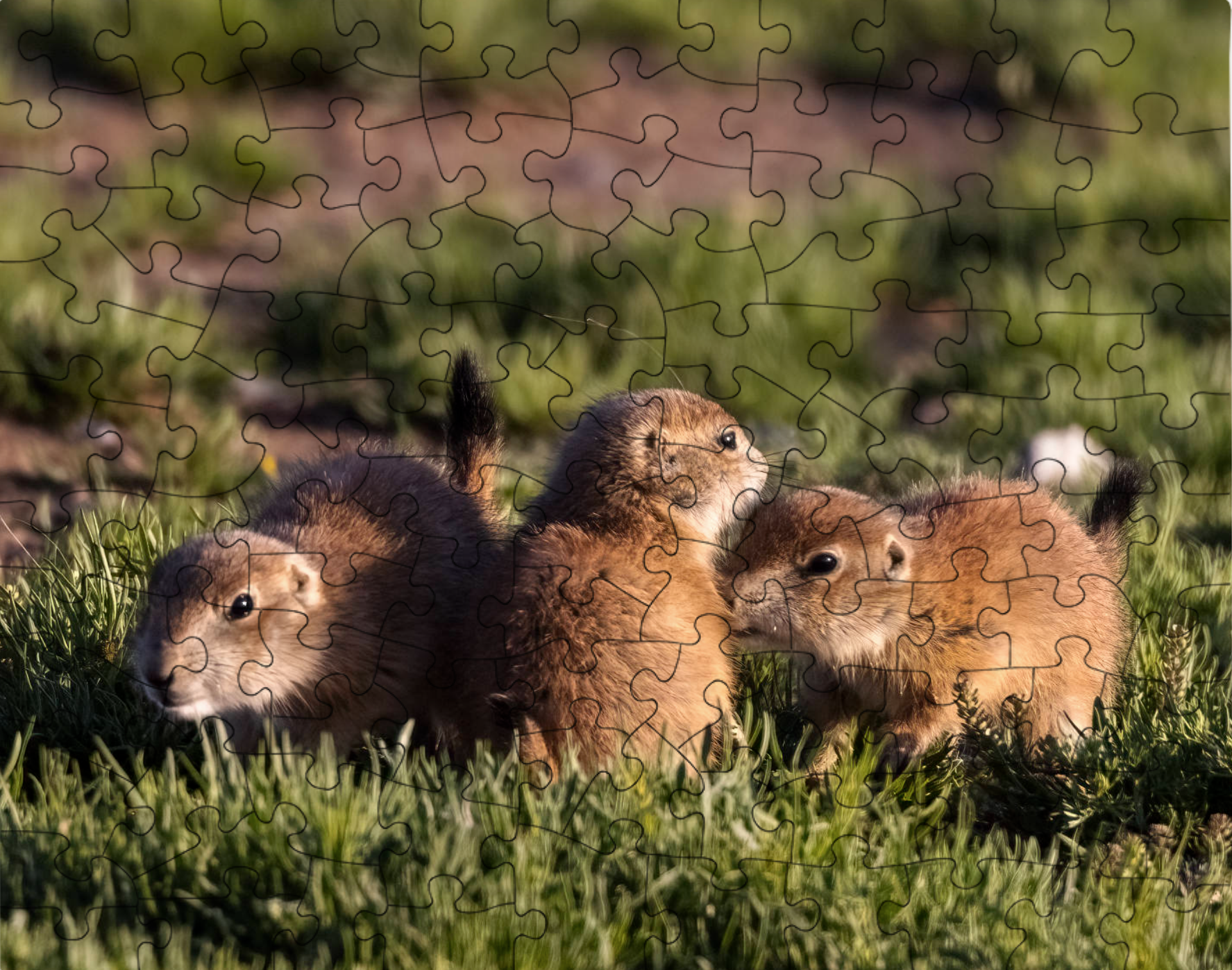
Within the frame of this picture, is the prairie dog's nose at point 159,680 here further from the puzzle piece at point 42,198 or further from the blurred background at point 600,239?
the puzzle piece at point 42,198

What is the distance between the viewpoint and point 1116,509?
514 centimetres

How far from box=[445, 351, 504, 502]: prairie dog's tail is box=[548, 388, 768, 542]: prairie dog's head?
1.20 ft

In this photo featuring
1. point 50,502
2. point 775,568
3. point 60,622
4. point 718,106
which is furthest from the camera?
point 718,106

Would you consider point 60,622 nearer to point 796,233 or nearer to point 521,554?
point 521,554

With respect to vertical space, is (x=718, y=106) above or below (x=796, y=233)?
above

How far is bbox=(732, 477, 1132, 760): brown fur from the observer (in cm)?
461

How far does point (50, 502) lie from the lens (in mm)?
6758

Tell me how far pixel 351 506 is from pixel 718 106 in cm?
802

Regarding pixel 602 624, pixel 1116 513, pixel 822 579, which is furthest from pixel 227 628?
pixel 1116 513

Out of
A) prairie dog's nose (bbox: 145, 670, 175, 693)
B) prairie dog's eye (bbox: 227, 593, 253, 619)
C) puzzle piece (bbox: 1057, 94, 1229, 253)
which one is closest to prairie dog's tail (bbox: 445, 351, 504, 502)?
prairie dog's eye (bbox: 227, 593, 253, 619)

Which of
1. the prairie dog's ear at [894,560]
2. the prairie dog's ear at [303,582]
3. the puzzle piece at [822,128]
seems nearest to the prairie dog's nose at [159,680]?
the prairie dog's ear at [303,582]

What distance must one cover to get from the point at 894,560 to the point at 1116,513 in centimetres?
106

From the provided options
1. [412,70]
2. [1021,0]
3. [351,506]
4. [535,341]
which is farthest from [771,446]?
[1021,0]

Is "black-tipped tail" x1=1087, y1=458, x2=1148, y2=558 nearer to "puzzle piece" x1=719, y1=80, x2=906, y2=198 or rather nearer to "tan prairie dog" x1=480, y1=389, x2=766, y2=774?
"tan prairie dog" x1=480, y1=389, x2=766, y2=774
